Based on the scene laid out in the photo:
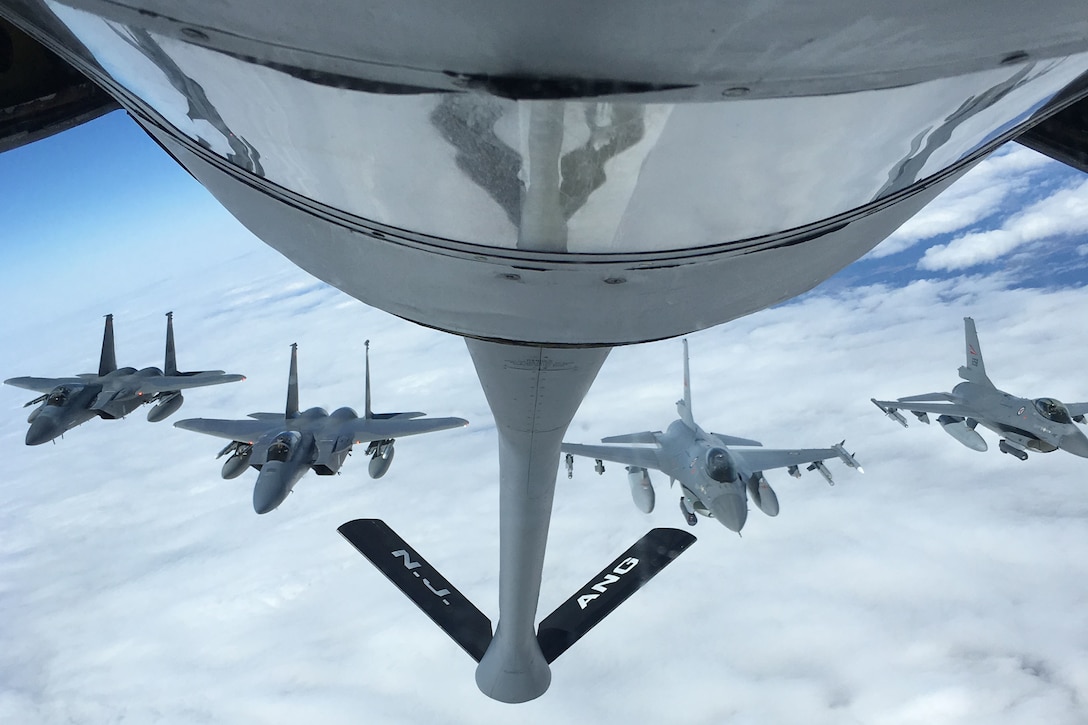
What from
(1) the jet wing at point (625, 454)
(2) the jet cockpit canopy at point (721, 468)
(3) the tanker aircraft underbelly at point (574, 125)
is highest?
(1) the jet wing at point (625, 454)

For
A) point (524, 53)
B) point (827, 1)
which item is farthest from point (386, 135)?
point (827, 1)

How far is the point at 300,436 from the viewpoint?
15672mm

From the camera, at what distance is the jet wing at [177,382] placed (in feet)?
56.9

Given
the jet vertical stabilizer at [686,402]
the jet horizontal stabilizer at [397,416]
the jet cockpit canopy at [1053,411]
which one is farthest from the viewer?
the jet vertical stabilizer at [686,402]

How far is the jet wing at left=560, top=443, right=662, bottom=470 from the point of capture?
55.2 ft

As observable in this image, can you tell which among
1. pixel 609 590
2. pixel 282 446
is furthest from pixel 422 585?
pixel 282 446

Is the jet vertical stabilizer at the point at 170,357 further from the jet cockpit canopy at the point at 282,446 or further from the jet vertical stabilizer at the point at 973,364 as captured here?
the jet vertical stabilizer at the point at 973,364

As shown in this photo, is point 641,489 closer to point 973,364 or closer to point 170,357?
point 973,364

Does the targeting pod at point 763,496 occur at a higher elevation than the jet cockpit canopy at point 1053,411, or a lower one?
lower

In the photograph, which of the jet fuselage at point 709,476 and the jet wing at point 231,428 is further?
the jet wing at point 231,428

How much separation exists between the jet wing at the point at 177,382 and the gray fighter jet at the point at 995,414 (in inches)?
722

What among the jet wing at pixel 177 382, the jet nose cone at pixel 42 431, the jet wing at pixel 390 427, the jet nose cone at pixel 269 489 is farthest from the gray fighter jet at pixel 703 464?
the jet nose cone at pixel 42 431

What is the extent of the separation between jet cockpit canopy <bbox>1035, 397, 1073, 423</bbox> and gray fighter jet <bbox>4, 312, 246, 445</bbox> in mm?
20657

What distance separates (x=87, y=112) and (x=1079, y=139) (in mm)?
5483
